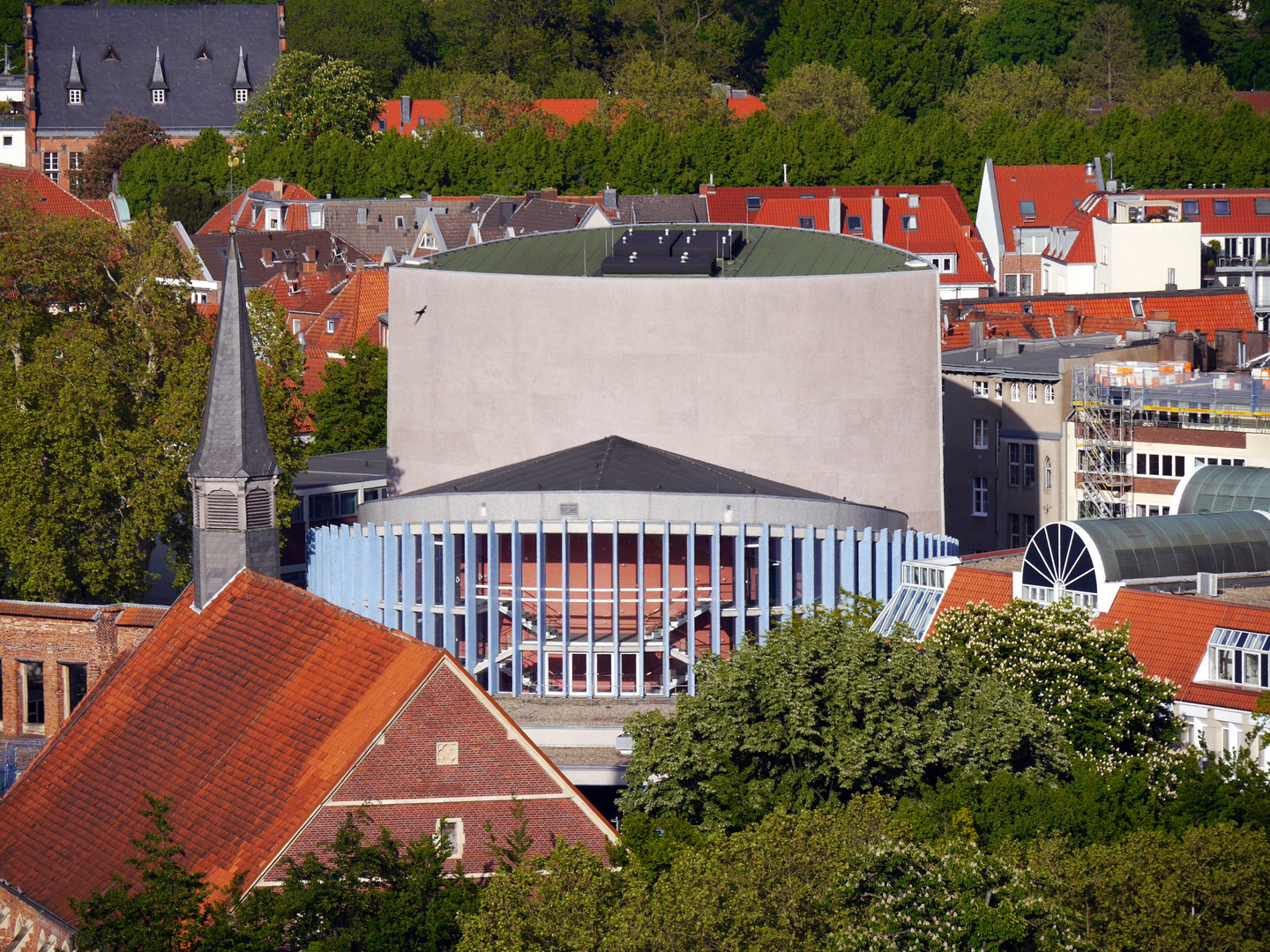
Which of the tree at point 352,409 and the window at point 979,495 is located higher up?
the tree at point 352,409

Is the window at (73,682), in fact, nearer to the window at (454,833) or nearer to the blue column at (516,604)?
the blue column at (516,604)

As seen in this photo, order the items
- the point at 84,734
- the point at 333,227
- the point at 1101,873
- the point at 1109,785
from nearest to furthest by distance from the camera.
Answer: the point at 1101,873 < the point at 1109,785 < the point at 84,734 < the point at 333,227

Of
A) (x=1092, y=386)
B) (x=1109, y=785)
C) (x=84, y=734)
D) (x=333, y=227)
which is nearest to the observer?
(x=1109, y=785)

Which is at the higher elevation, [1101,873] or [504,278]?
[504,278]

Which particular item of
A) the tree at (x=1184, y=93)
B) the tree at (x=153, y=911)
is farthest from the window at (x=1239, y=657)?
the tree at (x=1184, y=93)

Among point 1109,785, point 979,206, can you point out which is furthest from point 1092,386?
point 979,206

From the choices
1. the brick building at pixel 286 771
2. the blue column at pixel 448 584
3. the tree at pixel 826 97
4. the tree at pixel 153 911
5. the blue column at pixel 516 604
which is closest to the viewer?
the tree at pixel 153 911

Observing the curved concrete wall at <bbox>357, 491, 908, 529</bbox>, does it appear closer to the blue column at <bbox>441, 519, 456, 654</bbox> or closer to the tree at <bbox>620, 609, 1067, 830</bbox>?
the blue column at <bbox>441, 519, 456, 654</bbox>

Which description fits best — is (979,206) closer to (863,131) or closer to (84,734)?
(863,131)
